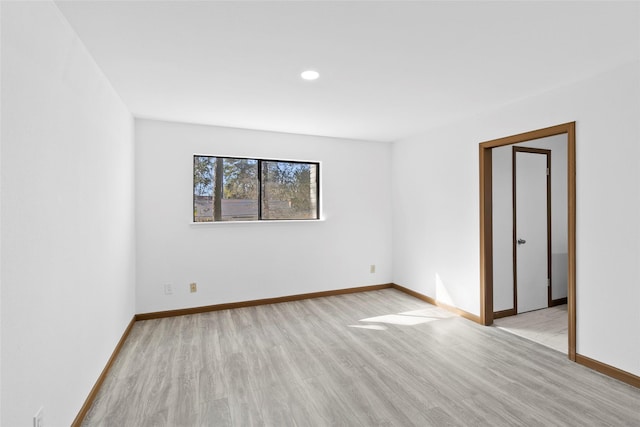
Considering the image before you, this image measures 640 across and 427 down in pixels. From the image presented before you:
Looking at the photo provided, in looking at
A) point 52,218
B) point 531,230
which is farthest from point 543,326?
point 52,218

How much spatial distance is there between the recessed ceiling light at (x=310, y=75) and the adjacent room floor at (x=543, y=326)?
3.17 m

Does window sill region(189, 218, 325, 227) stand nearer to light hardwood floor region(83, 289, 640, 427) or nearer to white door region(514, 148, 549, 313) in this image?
light hardwood floor region(83, 289, 640, 427)

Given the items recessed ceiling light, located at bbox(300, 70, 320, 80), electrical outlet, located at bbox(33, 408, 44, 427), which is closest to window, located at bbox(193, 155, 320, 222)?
recessed ceiling light, located at bbox(300, 70, 320, 80)

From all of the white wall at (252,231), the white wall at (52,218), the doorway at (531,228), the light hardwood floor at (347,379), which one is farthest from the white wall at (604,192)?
the white wall at (52,218)

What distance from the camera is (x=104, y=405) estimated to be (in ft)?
7.07

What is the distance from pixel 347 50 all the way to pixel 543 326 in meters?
3.48

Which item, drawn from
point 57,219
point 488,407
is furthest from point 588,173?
point 57,219

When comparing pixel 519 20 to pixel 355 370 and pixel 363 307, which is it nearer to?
pixel 355 370

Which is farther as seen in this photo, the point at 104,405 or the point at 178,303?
the point at 178,303

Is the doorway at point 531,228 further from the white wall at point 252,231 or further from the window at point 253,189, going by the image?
the window at point 253,189

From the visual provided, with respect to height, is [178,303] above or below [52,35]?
below

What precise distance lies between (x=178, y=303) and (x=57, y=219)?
245 centimetres

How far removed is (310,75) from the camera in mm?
2488

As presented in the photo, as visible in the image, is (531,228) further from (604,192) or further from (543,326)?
(604,192)
